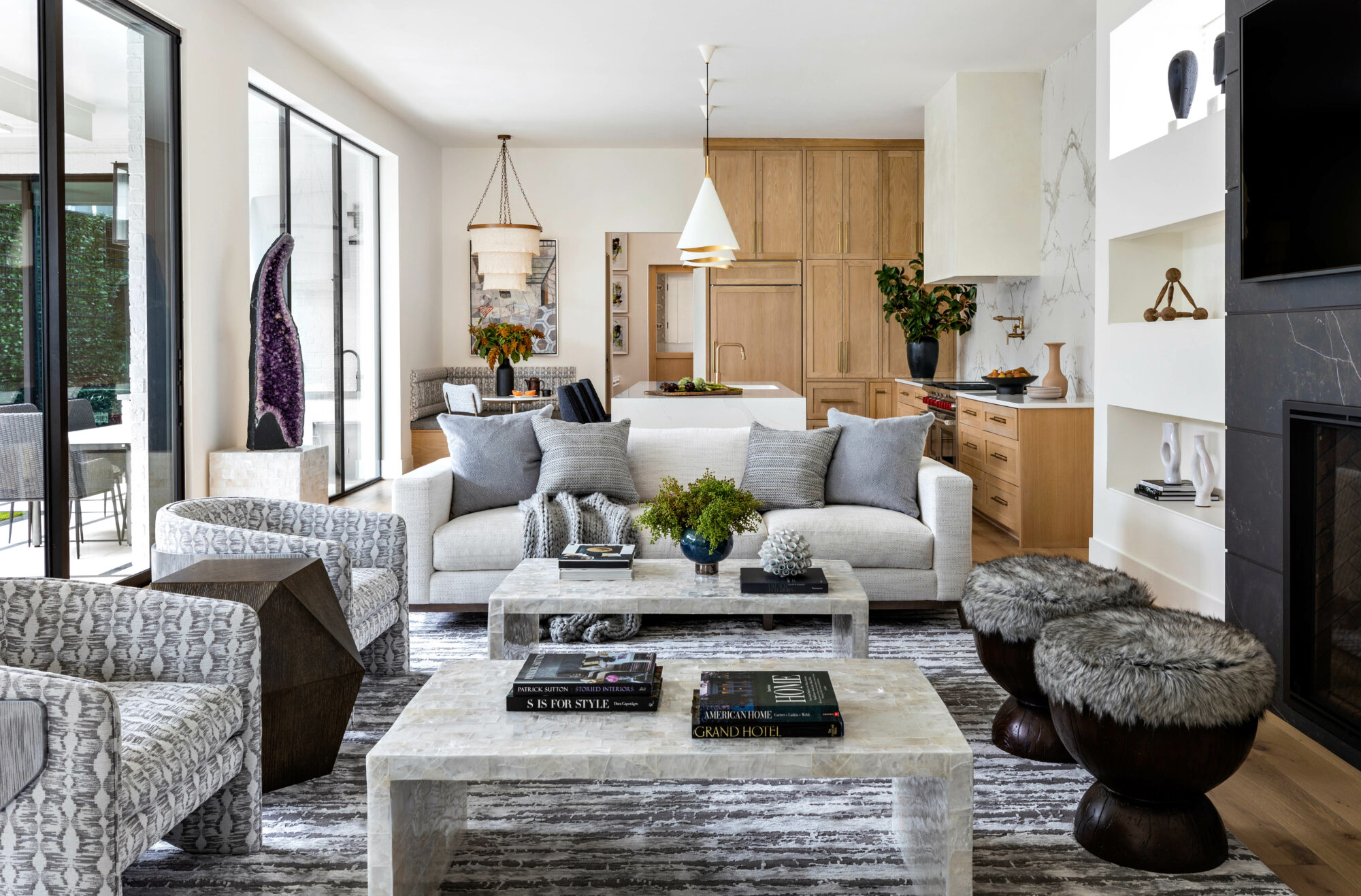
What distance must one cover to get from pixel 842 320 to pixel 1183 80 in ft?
16.4

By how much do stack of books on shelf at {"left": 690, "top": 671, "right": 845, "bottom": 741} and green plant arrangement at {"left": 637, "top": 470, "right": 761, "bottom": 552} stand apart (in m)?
1.21

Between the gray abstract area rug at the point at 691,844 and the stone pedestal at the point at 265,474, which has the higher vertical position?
→ the stone pedestal at the point at 265,474

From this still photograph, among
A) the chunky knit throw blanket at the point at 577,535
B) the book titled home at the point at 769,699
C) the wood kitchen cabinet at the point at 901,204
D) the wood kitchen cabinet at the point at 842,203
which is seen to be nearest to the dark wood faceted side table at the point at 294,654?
the book titled home at the point at 769,699

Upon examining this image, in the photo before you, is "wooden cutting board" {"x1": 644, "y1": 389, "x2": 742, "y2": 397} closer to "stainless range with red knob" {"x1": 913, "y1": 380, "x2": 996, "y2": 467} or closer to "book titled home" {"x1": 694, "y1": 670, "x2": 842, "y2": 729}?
"stainless range with red knob" {"x1": 913, "y1": 380, "x2": 996, "y2": 467}

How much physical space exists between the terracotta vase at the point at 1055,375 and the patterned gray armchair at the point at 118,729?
4798mm

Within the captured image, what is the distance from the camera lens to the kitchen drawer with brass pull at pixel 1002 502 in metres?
5.51

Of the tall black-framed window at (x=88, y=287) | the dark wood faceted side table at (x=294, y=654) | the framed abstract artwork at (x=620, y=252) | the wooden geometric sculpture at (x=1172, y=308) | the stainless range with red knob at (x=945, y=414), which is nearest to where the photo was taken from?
the dark wood faceted side table at (x=294, y=654)

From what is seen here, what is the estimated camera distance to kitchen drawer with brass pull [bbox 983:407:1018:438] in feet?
18.1

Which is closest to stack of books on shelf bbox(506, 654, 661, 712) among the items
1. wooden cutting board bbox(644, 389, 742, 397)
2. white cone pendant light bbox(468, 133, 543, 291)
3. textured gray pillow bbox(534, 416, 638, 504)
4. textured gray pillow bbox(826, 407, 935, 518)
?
textured gray pillow bbox(534, 416, 638, 504)

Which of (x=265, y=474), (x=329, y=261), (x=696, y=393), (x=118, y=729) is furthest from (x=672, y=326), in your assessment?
(x=118, y=729)

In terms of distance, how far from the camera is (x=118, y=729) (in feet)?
5.42

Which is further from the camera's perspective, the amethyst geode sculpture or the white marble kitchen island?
the white marble kitchen island

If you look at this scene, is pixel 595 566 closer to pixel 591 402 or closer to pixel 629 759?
pixel 629 759

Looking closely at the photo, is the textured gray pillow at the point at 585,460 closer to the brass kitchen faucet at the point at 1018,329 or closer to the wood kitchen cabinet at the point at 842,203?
the brass kitchen faucet at the point at 1018,329
